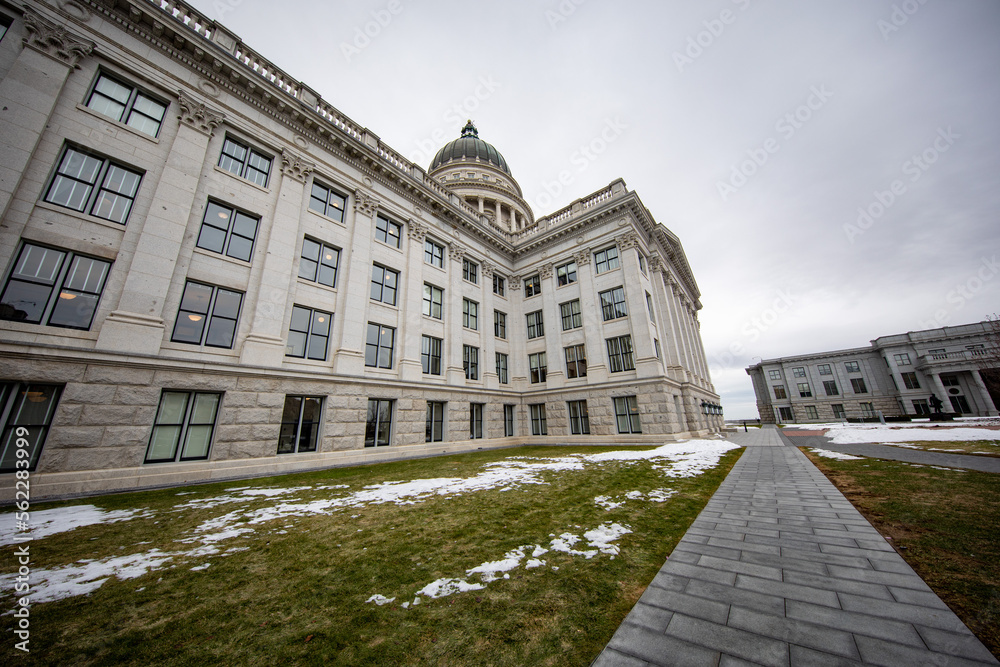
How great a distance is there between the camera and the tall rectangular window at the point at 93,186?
981 cm

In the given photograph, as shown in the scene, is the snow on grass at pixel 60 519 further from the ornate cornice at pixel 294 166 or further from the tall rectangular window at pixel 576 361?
the tall rectangular window at pixel 576 361

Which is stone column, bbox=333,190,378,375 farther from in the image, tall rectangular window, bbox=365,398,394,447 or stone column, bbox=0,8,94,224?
Answer: stone column, bbox=0,8,94,224

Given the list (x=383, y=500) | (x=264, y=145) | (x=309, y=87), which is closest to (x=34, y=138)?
(x=264, y=145)

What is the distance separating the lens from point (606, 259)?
22.0 metres

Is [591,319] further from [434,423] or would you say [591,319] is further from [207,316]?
[207,316]

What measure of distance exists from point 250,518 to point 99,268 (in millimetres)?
9974

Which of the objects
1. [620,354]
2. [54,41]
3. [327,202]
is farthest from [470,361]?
[54,41]

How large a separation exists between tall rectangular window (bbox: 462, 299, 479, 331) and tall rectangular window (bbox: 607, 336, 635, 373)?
8.52m

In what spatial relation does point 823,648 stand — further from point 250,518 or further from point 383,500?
point 250,518

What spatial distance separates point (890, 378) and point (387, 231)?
74252 mm

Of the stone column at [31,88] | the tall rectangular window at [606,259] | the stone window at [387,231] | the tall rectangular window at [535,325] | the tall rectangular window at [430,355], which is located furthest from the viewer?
the tall rectangular window at [535,325]

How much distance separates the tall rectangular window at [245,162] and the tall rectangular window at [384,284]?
5.61 meters

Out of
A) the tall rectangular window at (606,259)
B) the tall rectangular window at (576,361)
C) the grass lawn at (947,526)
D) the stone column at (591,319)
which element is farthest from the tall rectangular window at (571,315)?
the grass lawn at (947,526)

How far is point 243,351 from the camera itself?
38.0 feet
